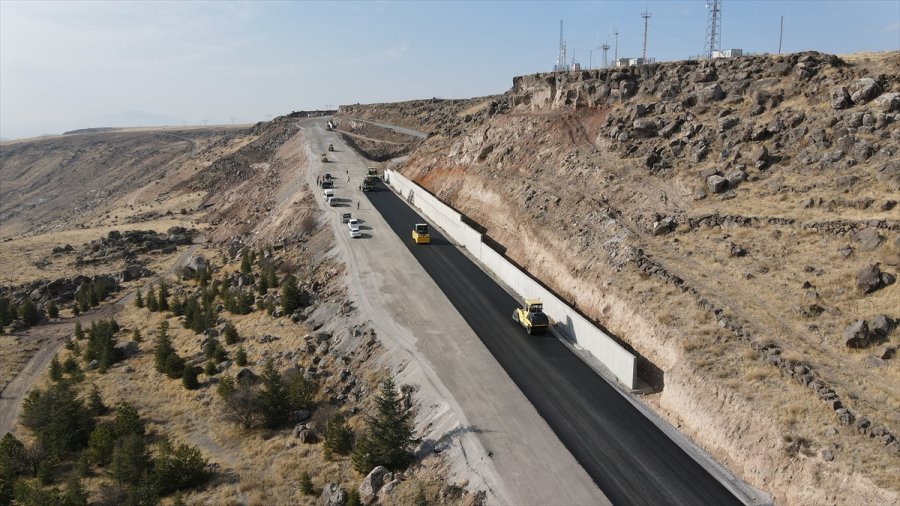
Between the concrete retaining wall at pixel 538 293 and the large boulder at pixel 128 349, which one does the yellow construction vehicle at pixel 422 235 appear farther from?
the large boulder at pixel 128 349

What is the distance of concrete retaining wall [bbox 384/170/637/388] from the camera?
2586 cm

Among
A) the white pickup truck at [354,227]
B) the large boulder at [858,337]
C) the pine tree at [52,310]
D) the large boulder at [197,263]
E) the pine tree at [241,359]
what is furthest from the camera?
the large boulder at [197,263]

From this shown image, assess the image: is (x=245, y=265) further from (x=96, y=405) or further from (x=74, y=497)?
(x=74, y=497)

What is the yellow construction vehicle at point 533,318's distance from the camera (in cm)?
3002

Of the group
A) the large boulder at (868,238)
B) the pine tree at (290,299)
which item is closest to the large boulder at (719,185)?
the large boulder at (868,238)

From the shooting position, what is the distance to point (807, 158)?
117ft

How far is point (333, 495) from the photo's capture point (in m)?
20.3

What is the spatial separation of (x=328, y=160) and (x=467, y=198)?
3711 cm

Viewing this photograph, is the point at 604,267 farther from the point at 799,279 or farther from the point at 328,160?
the point at 328,160

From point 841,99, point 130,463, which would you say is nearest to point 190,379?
point 130,463

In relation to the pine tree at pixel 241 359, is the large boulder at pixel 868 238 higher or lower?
higher

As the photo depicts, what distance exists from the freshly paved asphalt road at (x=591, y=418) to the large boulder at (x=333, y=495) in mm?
7163

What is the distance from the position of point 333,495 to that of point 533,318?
1433 cm

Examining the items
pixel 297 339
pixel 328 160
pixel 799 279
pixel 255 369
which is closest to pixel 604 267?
pixel 799 279
